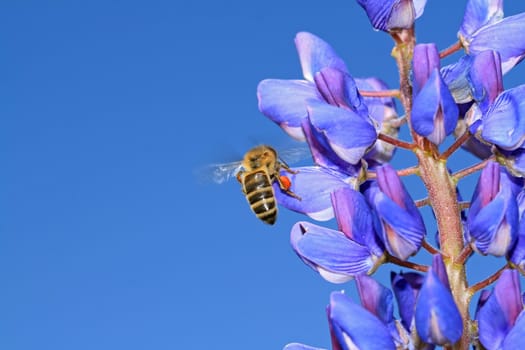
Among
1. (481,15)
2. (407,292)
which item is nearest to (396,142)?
(407,292)

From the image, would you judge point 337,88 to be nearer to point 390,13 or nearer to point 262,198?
point 390,13

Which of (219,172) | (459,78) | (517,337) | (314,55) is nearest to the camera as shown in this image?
(517,337)

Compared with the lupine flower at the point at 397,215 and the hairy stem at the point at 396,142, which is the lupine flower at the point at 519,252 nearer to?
the lupine flower at the point at 397,215

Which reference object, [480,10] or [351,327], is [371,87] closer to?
[480,10]

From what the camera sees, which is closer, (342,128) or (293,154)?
(342,128)

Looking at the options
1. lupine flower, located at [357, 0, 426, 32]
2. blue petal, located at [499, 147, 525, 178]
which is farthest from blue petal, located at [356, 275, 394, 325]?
lupine flower, located at [357, 0, 426, 32]

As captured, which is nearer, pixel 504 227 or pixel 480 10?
pixel 504 227

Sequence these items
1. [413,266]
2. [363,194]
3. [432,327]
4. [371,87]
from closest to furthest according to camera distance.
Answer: [432,327], [413,266], [363,194], [371,87]

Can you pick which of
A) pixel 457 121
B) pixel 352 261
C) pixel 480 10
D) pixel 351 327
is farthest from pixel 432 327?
pixel 480 10
